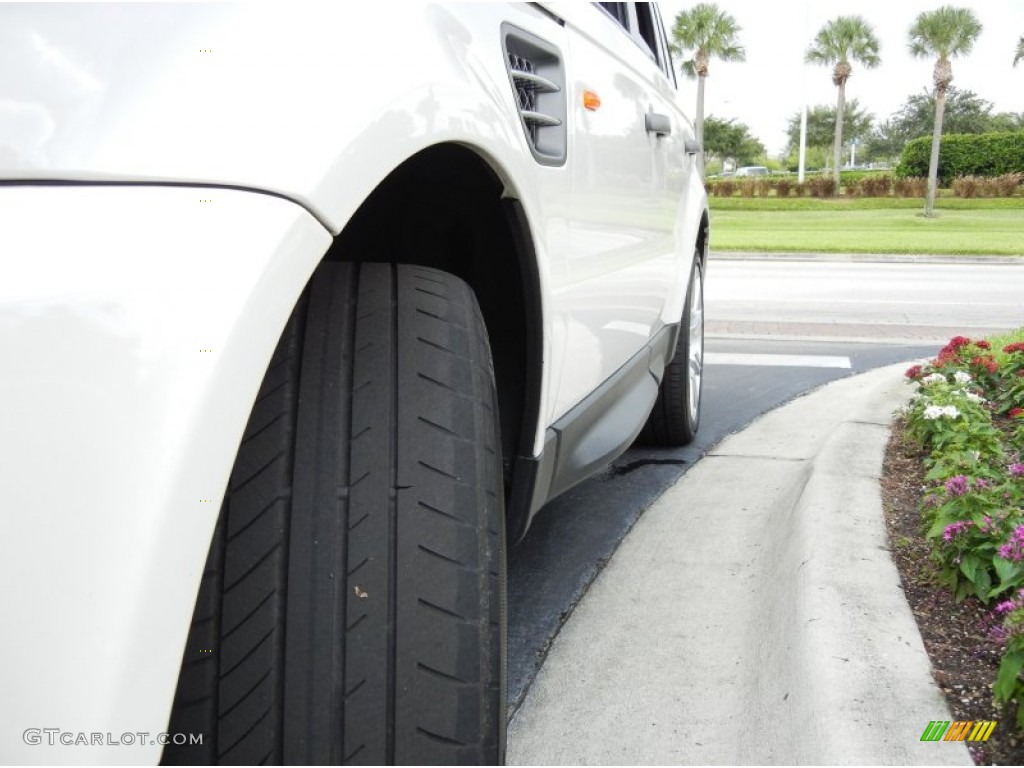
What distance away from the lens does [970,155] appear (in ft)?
133

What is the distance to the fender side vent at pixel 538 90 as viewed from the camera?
66.2 inches

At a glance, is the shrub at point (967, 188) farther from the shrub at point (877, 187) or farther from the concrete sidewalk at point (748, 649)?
the concrete sidewalk at point (748, 649)

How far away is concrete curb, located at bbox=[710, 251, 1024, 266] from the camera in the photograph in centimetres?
1611

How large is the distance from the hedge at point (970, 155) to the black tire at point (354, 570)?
43.1m

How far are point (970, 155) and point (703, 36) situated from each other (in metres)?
11.6

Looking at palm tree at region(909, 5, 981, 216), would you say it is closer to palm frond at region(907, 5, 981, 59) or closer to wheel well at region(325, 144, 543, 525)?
palm frond at region(907, 5, 981, 59)

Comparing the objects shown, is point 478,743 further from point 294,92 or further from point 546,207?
point 546,207

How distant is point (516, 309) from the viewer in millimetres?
1865

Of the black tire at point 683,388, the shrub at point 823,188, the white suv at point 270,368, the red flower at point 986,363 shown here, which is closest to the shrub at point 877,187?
the shrub at point 823,188

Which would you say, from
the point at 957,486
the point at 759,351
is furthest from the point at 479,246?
the point at 759,351

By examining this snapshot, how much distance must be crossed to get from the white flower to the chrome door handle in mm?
1365

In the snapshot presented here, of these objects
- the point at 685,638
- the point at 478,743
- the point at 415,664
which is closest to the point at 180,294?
the point at 415,664

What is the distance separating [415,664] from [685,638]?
4.70ft

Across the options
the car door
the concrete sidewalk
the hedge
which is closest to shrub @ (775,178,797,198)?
the hedge
